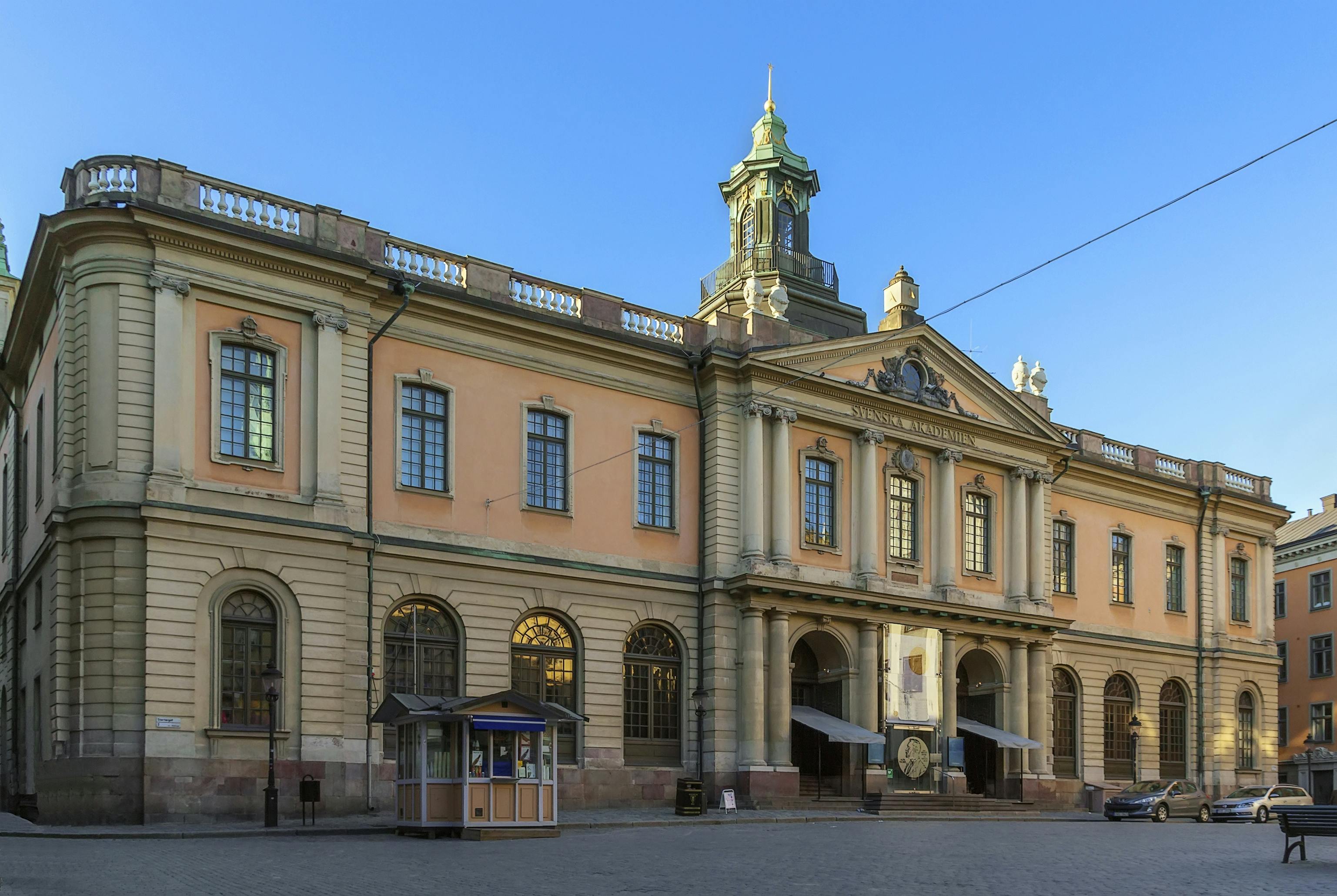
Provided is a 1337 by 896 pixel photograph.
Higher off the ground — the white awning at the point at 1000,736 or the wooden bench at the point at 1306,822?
the wooden bench at the point at 1306,822

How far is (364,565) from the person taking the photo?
28.9 meters

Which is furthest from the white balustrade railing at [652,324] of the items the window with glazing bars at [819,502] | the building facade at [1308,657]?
the building facade at [1308,657]

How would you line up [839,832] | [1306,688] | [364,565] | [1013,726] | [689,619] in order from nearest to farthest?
[839,832] → [364,565] → [689,619] → [1013,726] → [1306,688]

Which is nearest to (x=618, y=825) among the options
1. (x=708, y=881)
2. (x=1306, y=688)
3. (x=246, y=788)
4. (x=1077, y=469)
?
(x=246, y=788)

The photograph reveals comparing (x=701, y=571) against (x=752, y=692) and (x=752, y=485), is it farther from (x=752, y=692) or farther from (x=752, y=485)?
(x=752, y=692)

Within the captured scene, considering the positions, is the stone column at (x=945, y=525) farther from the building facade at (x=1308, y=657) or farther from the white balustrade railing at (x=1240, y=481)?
the building facade at (x=1308, y=657)

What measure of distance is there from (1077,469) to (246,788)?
2810 centimetres

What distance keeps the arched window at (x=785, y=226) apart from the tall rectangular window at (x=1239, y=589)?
1924 cm

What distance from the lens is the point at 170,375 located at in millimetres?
26562

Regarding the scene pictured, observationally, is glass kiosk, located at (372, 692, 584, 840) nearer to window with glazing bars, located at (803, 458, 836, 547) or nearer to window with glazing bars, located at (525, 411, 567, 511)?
window with glazing bars, located at (525, 411, 567, 511)

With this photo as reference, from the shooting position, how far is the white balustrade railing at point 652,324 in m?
34.5

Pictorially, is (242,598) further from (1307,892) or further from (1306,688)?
(1306,688)

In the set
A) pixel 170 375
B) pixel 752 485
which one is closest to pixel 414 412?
pixel 170 375

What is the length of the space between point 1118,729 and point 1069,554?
5.99m
